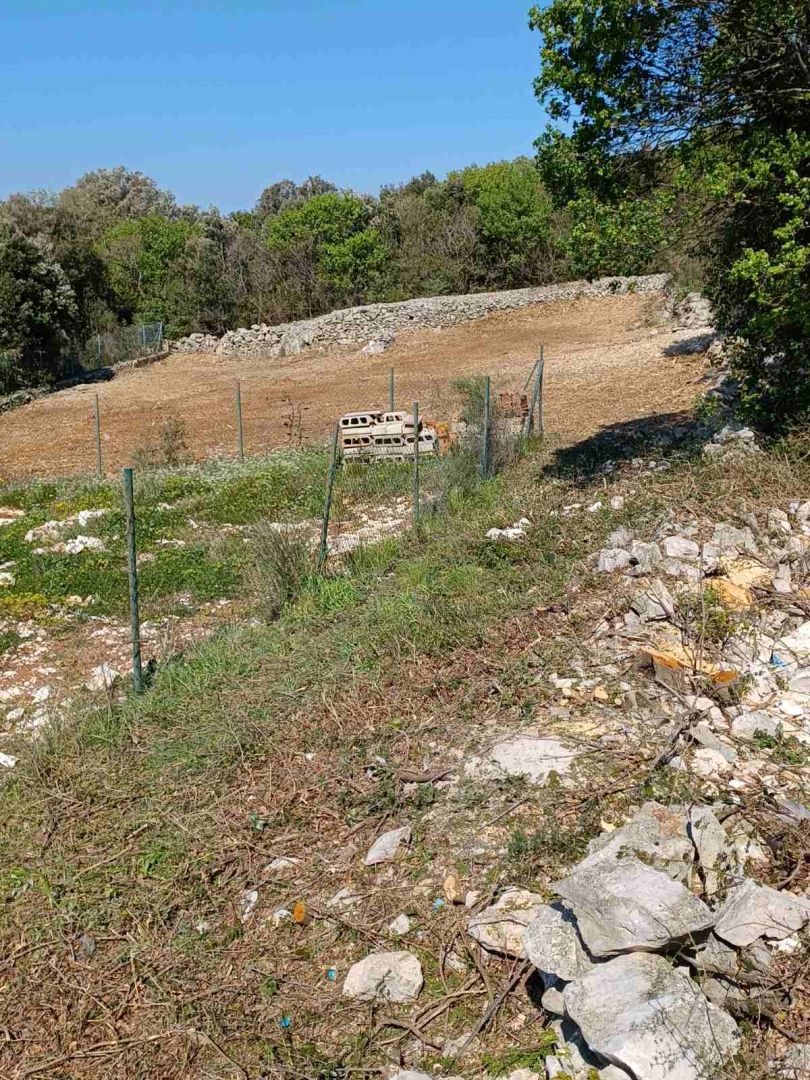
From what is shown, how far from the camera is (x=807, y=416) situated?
30.2ft

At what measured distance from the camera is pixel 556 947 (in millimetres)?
3498

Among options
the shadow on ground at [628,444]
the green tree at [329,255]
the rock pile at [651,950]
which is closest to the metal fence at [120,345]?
the green tree at [329,255]

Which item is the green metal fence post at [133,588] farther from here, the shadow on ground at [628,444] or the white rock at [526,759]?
the shadow on ground at [628,444]

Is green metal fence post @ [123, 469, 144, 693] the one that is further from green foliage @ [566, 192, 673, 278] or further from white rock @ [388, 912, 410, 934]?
green foliage @ [566, 192, 673, 278]

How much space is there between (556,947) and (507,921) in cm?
45

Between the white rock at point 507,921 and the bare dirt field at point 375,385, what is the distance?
39.3ft

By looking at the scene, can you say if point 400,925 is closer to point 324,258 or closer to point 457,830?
point 457,830

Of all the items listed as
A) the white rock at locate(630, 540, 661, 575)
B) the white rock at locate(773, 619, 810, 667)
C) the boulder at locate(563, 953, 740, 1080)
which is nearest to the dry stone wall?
the white rock at locate(630, 540, 661, 575)

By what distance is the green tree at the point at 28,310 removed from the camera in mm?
26938

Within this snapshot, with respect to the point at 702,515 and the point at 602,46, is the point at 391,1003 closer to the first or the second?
the point at 702,515

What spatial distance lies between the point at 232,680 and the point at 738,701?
339cm

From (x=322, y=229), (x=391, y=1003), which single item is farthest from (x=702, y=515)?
(x=322, y=229)

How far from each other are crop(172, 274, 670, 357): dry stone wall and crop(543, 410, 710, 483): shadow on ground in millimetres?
18695

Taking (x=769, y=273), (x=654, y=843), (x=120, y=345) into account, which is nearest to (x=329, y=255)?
(x=120, y=345)
